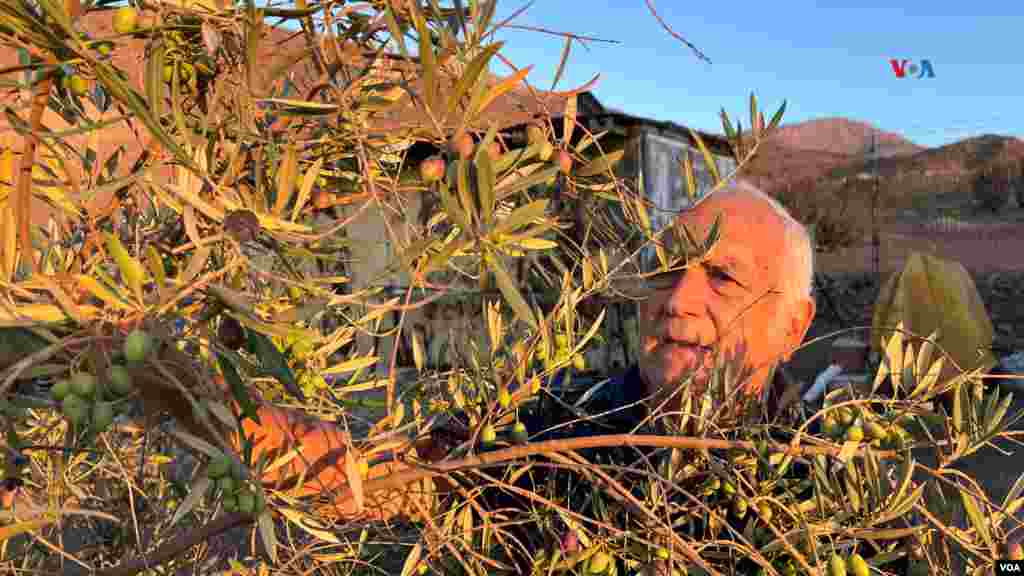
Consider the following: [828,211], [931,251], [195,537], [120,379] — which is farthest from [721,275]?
[828,211]

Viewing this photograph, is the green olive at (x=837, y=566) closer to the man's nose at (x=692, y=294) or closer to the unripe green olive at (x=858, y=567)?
the unripe green olive at (x=858, y=567)

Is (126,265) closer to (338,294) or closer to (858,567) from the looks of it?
(338,294)

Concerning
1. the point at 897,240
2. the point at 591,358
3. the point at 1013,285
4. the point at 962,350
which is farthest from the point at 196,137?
the point at 897,240

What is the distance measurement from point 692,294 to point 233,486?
1.12 meters

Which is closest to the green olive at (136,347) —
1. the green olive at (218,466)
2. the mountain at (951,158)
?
the green olive at (218,466)

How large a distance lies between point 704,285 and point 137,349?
1.23 meters

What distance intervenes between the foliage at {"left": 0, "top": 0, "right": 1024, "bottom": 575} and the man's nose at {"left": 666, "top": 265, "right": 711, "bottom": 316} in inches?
15.8

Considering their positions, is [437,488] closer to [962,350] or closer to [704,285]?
[704,285]

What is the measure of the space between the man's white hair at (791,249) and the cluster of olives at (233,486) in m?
1.23

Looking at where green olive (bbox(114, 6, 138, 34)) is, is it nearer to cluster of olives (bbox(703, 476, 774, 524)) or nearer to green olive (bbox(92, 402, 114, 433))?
green olive (bbox(92, 402, 114, 433))

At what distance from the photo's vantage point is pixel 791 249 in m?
1.62

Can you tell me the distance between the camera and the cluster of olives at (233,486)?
616mm

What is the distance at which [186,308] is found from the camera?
2.41ft

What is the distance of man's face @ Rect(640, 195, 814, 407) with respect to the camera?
1548 millimetres
